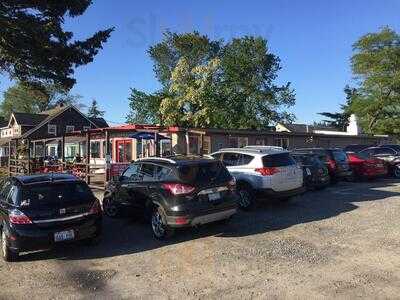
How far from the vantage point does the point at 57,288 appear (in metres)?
7.23

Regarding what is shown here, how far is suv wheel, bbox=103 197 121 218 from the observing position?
493 inches

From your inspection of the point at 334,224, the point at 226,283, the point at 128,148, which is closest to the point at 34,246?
the point at 226,283

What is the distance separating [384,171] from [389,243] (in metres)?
13.2

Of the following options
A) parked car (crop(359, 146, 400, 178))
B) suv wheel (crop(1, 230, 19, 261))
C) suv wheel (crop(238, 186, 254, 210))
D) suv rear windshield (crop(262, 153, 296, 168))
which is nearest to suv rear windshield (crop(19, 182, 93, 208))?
suv wheel (crop(1, 230, 19, 261))

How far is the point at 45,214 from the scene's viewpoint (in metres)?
8.76


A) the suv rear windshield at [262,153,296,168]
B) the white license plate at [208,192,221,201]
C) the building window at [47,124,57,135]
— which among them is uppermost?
the building window at [47,124,57,135]

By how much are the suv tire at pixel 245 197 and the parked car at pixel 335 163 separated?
6.30m

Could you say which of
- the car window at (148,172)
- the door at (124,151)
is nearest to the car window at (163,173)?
the car window at (148,172)

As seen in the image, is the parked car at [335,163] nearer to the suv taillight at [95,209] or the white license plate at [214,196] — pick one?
the white license plate at [214,196]

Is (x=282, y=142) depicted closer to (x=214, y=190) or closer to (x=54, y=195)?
(x=214, y=190)

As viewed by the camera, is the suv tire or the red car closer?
the suv tire

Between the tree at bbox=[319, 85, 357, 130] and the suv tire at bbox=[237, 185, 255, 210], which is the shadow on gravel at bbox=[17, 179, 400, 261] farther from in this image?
the tree at bbox=[319, 85, 357, 130]

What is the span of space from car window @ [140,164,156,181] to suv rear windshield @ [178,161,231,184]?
3.04 ft

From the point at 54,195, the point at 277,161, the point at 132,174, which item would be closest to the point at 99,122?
the point at 277,161
